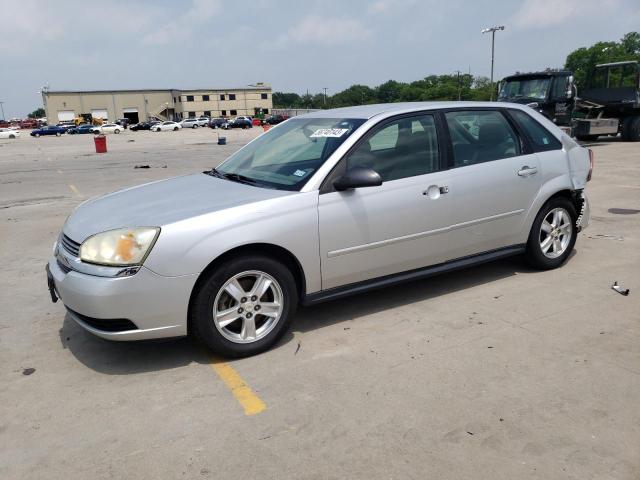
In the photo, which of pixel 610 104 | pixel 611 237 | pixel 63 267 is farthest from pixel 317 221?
pixel 610 104

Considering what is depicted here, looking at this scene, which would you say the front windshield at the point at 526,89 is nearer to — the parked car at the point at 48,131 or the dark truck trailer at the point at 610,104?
the dark truck trailer at the point at 610,104

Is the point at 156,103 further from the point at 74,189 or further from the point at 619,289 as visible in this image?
the point at 619,289

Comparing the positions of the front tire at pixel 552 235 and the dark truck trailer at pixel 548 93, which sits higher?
the dark truck trailer at pixel 548 93

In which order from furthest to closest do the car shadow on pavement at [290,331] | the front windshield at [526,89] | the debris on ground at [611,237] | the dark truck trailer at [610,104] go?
1. the dark truck trailer at [610,104]
2. the front windshield at [526,89]
3. the debris on ground at [611,237]
4. the car shadow on pavement at [290,331]

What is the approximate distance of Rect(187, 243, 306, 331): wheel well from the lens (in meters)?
3.48

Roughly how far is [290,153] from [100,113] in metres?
117

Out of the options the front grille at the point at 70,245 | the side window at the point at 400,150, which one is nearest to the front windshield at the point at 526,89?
the side window at the point at 400,150

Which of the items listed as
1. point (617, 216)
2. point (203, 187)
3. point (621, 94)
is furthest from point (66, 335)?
point (621, 94)

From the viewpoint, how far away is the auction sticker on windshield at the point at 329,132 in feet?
13.8

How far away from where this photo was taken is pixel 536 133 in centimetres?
508

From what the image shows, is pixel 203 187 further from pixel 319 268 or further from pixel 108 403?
pixel 108 403

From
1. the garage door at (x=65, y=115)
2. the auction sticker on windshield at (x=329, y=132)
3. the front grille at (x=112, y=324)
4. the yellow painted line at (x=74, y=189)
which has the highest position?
the garage door at (x=65, y=115)

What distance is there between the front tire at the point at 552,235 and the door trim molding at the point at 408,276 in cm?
15

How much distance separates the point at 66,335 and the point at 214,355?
4.20ft
